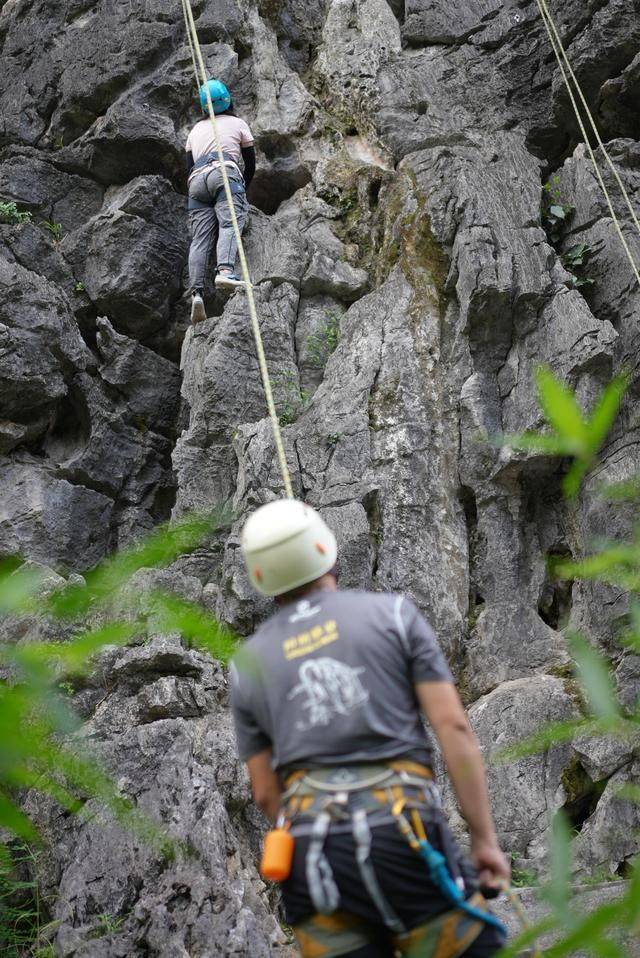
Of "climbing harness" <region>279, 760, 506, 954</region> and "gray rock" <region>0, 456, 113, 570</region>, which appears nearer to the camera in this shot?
"climbing harness" <region>279, 760, 506, 954</region>

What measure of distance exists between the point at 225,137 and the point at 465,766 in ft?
24.1

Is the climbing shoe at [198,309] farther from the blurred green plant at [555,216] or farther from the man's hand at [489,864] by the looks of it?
the man's hand at [489,864]

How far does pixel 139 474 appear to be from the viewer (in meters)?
8.97

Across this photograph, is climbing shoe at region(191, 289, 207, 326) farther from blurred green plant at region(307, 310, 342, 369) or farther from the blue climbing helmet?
the blue climbing helmet

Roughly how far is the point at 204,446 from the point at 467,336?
2.34 metres

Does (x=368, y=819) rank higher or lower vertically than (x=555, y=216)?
lower

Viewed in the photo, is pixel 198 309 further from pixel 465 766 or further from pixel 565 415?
pixel 565 415

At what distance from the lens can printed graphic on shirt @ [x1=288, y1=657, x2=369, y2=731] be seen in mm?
2436

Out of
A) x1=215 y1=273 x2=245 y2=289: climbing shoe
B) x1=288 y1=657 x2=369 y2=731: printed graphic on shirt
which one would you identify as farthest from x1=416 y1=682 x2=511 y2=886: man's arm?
x1=215 y1=273 x2=245 y2=289: climbing shoe

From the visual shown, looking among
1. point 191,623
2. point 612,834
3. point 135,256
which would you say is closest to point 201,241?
point 135,256

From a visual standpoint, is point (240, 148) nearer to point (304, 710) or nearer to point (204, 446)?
point (204, 446)

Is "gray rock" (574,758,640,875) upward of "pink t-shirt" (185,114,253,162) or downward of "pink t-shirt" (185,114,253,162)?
downward

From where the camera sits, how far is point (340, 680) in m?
2.46

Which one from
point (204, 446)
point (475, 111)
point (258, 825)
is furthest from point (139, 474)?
point (475, 111)
